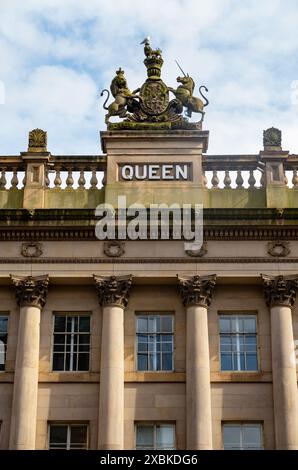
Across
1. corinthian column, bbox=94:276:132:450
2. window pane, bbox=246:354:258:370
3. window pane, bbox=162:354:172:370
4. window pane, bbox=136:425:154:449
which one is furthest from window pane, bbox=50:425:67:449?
window pane, bbox=246:354:258:370

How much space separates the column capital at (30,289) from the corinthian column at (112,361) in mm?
1809

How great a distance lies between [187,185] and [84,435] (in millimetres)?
9392

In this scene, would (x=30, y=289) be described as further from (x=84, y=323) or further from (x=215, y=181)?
(x=215, y=181)

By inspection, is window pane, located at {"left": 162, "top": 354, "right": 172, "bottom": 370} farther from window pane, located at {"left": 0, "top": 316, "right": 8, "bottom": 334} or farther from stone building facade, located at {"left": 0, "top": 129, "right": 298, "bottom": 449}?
window pane, located at {"left": 0, "top": 316, "right": 8, "bottom": 334}

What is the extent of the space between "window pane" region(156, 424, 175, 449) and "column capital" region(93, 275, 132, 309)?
4.19m

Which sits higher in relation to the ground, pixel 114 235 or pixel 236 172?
pixel 236 172

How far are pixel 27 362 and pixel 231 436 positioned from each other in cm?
695

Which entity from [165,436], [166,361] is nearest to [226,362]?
[166,361]

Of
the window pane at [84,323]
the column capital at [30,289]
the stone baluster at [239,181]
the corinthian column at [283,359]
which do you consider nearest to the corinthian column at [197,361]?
the corinthian column at [283,359]

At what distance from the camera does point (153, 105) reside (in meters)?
37.7

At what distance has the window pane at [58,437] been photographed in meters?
33.0

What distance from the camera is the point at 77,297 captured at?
35.0 metres
